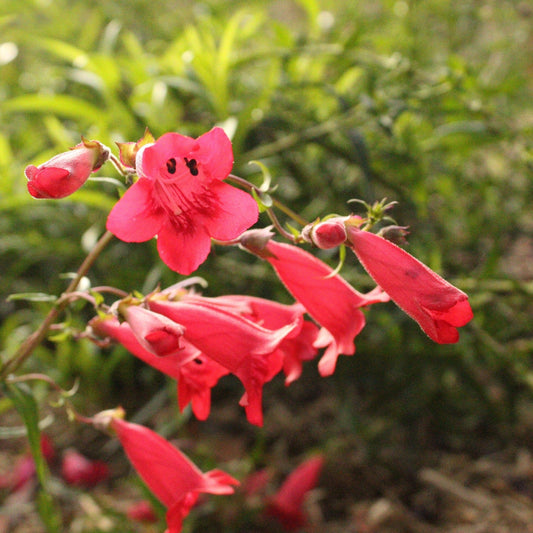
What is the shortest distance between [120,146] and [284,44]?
118cm

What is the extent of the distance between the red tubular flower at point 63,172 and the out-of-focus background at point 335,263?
2.31ft

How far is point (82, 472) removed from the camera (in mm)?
1724

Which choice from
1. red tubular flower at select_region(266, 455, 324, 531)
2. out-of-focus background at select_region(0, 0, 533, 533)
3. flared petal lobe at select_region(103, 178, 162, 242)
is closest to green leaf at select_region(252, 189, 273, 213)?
flared petal lobe at select_region(103, 178, 162, 242)

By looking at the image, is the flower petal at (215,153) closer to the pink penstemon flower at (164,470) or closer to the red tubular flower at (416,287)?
the red tubular flower at (416,287)

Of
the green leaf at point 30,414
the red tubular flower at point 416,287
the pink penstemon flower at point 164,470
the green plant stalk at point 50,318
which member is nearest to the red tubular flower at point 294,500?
the pink penstemon flower at point 164,470

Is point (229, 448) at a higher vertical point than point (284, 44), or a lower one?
lower

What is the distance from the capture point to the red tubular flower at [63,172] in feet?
2.02

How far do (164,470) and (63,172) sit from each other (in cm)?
50

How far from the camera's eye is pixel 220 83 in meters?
1.63

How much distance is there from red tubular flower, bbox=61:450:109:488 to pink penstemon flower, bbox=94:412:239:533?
0.87 metres

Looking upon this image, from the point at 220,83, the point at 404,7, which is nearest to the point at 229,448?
the point at 220,83

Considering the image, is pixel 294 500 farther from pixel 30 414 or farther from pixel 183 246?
pixel 183 246

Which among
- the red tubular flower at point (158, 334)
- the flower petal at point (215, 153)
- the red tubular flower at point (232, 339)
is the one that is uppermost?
the flower petal at point (215, 153)

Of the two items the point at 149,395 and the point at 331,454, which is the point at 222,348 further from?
the point at 149,395
